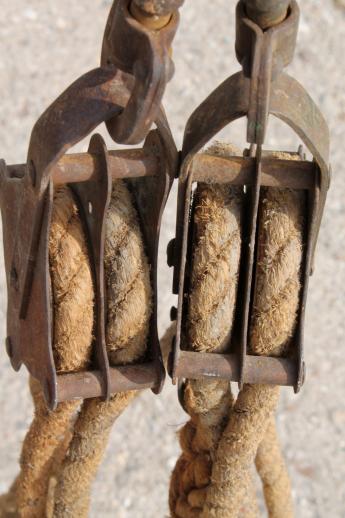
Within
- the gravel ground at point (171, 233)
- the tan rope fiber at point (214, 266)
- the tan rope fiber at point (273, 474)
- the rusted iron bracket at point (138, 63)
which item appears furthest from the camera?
the gravel ground at point (171, 233)

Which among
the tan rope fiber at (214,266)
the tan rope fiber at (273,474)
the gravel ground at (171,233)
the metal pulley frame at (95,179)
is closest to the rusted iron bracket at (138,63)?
the metal pulley frame at (95,179)

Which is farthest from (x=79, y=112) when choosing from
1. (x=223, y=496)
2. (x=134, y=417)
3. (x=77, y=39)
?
(x=77, y=39)

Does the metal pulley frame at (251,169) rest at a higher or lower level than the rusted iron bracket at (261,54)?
lower

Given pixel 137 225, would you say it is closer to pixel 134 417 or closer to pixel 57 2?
pixel 134 417

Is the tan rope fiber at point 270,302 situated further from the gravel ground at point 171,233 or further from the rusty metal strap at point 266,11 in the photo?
the gravel ground at point 171,233

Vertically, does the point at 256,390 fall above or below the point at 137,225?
below

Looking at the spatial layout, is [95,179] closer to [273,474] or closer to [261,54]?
[261,54]

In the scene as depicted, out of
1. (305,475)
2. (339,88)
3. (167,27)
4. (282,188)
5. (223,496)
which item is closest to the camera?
(167,27)

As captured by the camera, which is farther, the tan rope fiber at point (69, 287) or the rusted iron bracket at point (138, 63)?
the tan rope fiber at point (69, 287)
